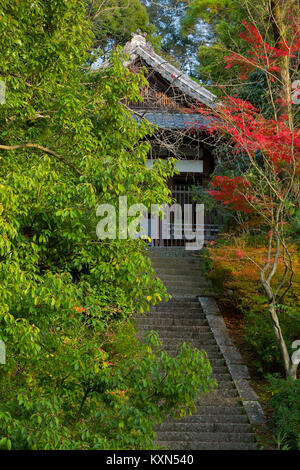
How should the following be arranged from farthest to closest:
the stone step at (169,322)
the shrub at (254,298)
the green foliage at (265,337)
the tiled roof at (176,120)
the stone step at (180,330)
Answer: the tiled roof at (176,120), the stone step at (169,322), the stone step at (180,330), the shrub at (254,298), the green foliage at (265,337)

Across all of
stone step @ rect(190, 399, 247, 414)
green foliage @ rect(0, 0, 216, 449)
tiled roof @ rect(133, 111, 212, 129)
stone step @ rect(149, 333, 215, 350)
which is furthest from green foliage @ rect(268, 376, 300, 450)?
tiled roof @ rect(133, 111, 212, 129)

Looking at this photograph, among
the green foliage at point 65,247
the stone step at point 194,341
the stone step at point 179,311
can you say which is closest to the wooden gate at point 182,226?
the stone step at point 179,311

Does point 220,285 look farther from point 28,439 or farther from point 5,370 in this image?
point 28,439

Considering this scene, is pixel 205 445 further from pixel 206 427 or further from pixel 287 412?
pixel 287 412

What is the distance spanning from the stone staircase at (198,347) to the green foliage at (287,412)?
448mm

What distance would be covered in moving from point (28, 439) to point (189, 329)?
7046 mm

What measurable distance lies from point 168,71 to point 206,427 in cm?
1207

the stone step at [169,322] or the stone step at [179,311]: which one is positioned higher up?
the stone step at [179,311]

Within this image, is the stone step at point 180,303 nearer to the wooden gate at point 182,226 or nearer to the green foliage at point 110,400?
the wooden gate at point 182,226

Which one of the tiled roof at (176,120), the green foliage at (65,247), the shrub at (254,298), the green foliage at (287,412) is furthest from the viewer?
the tiled roof at (176,120)

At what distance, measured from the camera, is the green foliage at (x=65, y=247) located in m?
4.45

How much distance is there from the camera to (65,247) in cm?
557

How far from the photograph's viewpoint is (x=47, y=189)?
5.20 m
